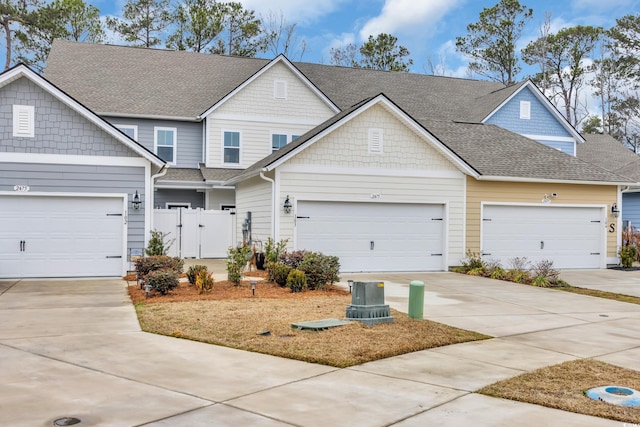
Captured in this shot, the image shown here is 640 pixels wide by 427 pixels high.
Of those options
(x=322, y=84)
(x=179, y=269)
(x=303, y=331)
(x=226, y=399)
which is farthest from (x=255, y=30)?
(x=226, y=399)

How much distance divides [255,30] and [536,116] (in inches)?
810

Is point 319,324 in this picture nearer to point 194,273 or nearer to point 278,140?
point 194,273

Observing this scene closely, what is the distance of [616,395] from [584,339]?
124 inches

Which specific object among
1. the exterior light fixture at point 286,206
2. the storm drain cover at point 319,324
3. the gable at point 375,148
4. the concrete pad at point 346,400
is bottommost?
the concrete pad at point 346,400

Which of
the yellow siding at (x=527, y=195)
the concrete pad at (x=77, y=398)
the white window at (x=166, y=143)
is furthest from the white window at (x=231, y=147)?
the concrete pad at (x=77, y=398)

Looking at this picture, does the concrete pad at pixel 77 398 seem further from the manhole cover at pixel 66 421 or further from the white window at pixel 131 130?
the white window at pixel 131 130

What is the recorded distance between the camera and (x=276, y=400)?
Result: 561cm

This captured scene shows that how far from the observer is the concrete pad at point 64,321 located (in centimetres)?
859

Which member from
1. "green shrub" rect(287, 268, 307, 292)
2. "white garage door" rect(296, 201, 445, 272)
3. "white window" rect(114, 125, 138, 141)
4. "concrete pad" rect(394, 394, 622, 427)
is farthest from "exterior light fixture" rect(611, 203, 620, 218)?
"white window" rect(114, 125, 138, 141)

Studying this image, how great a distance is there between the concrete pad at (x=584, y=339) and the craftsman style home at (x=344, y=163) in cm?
875

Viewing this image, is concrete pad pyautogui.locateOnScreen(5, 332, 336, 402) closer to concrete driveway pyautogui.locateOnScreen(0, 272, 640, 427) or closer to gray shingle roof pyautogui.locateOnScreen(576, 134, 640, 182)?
concrete driveway pyautogui.locateOnScreen(0, 272, 640, 427)

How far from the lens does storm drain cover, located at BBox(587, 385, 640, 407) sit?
5652mm

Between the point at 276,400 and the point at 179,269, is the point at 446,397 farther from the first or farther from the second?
the point at 179,269

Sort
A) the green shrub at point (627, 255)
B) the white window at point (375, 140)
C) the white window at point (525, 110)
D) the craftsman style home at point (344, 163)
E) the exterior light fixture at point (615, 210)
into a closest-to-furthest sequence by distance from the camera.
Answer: the craftsman style home at point (344, 163) < the white window at point (375, 140) < the green shrub at point (627, 255) < the exterior light fixture at point (615, 210) < the white window at point (525, 110)
